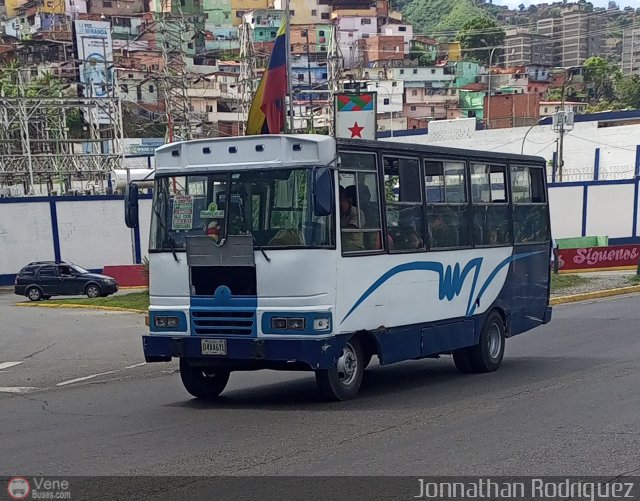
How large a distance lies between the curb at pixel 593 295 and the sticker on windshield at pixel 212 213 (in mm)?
17331

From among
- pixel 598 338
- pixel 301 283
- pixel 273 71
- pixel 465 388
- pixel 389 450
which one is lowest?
pixel 598 338

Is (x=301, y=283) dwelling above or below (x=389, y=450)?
above

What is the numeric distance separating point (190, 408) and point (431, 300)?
142 inches

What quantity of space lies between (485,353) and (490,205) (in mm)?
2239

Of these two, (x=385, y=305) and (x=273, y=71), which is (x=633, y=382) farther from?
(x=273, y=71)

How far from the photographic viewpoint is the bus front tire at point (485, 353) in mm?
13594

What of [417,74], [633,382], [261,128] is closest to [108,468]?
[633,382]

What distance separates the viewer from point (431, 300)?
40.2 feet

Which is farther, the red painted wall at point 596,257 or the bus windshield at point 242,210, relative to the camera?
the red painted wall at point 596,257

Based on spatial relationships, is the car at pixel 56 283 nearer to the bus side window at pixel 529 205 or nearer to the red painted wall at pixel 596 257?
the red painted wall at pixel 596 257

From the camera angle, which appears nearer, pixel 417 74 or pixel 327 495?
pixel 327 495

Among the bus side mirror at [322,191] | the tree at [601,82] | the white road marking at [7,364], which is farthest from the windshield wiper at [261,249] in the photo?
the tree at [601,82]

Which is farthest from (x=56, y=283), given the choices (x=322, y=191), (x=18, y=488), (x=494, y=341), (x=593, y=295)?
(x=18, y=488)

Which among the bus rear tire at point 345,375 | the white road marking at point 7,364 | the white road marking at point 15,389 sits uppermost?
the bus rear tire at point 345,375
